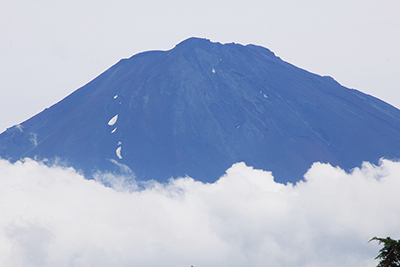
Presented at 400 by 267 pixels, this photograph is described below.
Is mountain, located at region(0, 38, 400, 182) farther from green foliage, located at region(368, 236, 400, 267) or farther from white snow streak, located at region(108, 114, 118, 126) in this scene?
green foliage, located at region(368, 236, 400, 267)

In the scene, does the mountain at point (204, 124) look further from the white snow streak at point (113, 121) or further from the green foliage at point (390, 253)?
the green foliage at point (390, 253)

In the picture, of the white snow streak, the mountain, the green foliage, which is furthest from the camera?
the white snow streak

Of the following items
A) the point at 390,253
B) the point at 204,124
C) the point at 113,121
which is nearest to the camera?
the point at 390,253

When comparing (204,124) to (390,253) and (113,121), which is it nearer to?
(113,121)

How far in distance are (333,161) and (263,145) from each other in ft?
69.1

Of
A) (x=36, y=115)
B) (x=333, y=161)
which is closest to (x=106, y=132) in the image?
(x=36, y=115)

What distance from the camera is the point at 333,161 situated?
161875 mm

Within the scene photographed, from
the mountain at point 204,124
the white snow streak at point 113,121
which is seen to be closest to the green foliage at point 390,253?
the mountain at point 204,124

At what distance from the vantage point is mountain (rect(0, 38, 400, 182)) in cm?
16112

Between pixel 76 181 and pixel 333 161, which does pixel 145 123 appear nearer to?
pixel 76 181

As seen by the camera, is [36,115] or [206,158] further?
[36,115]

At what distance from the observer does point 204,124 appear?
165 metres

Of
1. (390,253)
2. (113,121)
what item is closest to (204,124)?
(113,121)

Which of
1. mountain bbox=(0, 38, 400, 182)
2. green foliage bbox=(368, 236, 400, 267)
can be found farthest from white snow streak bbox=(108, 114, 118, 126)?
green foliage bbox=(368, 236, 400, 267)
